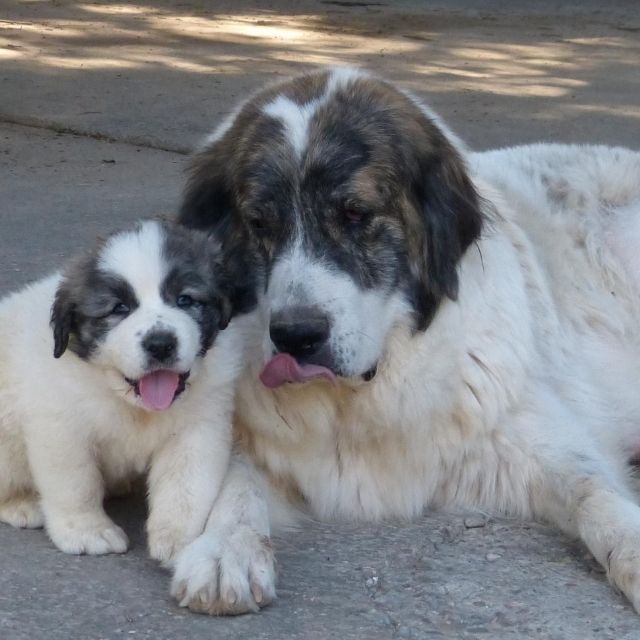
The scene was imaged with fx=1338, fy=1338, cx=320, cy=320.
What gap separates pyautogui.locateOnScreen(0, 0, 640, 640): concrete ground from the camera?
337cm

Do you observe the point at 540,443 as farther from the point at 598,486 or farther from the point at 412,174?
the point at 412,174

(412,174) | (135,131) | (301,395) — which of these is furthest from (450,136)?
(135,131)

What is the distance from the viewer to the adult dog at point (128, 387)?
3.52 m

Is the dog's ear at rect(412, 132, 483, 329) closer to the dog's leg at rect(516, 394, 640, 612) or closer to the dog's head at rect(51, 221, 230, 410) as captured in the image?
the dog's leg at rect(516, 394, 640, 612)

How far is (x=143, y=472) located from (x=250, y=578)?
0.65 m

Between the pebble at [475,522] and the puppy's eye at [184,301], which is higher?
the puppy's eye at [184,301]

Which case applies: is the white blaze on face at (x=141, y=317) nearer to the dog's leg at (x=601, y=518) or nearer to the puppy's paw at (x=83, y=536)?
the puppy's paw at (x=83, y=536)

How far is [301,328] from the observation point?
3584 millimetres

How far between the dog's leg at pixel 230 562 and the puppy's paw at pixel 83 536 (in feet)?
0.79

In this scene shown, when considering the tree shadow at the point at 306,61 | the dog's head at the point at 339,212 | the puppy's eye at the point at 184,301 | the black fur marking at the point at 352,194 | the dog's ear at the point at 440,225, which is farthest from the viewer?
the tree shadow at the point at 306,61

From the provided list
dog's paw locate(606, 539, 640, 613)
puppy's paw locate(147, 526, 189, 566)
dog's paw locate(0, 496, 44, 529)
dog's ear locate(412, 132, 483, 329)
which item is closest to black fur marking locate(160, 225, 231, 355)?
puppy's paw locate(147, 526, 189, 566)

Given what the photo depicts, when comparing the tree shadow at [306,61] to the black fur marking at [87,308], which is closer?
the black fur marking at [87,308]

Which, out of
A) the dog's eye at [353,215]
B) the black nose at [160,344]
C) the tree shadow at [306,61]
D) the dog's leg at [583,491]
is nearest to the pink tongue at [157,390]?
the black nose at [160,344]

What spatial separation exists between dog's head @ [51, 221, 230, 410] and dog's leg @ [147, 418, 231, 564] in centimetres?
19
